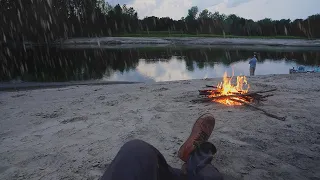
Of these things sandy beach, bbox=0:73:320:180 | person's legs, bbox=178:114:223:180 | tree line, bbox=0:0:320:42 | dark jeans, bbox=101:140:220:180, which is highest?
tree line, bbox=0:0:320:42

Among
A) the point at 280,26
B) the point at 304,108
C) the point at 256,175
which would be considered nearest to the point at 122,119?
the point at 256,175

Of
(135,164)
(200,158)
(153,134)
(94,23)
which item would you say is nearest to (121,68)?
(153,134)

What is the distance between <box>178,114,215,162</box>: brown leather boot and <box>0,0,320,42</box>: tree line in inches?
2635

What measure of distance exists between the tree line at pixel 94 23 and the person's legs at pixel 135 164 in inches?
2662

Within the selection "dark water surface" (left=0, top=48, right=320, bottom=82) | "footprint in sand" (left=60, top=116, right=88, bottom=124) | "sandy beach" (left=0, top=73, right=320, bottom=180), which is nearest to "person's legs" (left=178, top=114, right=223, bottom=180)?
"sandy beach" (left=0, top=73, right=320, bottom=180)

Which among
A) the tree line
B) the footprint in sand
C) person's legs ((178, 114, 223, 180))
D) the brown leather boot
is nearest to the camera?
person's legs ((178, 114, 223, 180))

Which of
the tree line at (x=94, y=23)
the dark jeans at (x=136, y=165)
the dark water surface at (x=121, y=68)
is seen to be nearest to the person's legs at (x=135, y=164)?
the dark jeans at (x=136, y=165)

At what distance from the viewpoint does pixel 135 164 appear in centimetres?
265

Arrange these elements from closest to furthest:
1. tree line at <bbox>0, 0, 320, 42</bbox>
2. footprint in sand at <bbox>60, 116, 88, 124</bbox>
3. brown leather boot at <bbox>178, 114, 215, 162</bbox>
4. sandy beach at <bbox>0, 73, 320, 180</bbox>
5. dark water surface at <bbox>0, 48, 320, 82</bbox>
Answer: brown leather boot at <bbox>178, 114, 215, 162</bbox> < sandy beach at <bbox>0, 73, 320, 180</bbox> < footprint in sand at <bbox>60, 116, 88, 124</bbox> < dark water surface at <bbox>0, 48, 320, 82</bbox> < tree line at <bbox>0, 0, 320, 42</bbox>

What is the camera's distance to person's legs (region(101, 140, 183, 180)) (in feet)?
8.43

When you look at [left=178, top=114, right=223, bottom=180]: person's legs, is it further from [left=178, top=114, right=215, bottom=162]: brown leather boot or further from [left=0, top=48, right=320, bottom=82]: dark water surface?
[left=0, top=48, right=320, bottom=82]: dark water surface

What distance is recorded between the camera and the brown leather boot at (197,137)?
3611 mm

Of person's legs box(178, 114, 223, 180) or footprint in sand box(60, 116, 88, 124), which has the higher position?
person's legs box(178, 114, 223, 180)

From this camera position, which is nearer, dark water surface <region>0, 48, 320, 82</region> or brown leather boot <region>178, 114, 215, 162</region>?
brown leather boot <region>178, 114, 215, 162</region>
